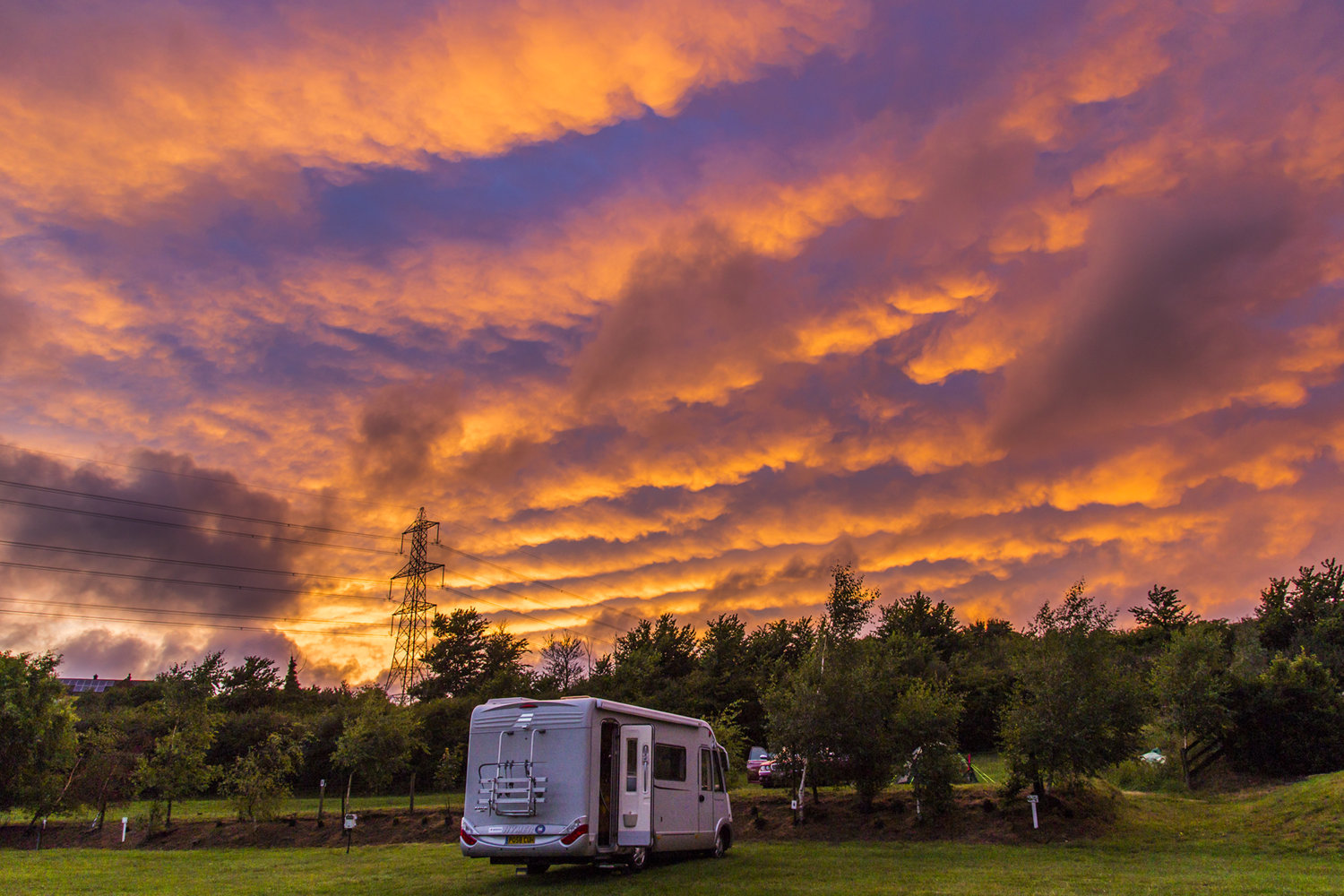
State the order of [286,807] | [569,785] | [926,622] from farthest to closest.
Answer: [926,622]
[286,807]
[569,785]

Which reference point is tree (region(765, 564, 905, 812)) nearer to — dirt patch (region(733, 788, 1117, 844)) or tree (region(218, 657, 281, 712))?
dirt patch (region(733, 788, 1117, 844))

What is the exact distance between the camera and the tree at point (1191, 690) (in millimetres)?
28422

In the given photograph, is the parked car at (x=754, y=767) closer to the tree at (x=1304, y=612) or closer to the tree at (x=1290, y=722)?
the tree at (x=1290, y=722)

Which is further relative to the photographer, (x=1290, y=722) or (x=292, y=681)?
(x=292, y=681)

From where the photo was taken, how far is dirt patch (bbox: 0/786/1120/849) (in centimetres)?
2150

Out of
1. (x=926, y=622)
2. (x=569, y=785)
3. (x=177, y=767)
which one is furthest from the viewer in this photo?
(x=926, y=622)

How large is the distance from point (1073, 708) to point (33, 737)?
32071 millimetres

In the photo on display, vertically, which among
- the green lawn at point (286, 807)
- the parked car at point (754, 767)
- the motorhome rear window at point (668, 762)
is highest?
the motorhome rear window at point (668, 762)

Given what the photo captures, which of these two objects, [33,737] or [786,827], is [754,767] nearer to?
[786,827]

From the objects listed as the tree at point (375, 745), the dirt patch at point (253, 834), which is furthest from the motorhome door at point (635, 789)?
the tree at point (375, 745)

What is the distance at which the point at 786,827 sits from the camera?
23.8 metres

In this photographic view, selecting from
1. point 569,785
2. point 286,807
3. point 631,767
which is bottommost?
point 286,807

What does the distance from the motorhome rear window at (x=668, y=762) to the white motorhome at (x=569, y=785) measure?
3 cm

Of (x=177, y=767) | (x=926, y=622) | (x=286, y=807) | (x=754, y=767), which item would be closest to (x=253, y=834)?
(x=177, y=767)
